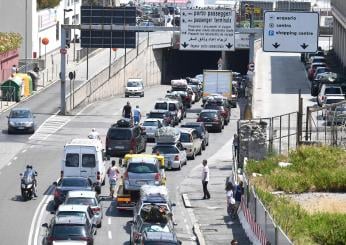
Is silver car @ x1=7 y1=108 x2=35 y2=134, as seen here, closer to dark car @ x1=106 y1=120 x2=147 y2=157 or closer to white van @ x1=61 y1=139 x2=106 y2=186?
dark car @ x1=106 y1=120 x2=147 y2=157

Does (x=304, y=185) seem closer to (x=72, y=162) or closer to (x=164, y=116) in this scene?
(x=72, y=162)

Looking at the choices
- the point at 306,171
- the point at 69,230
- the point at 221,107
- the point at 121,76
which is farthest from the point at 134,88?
the point at 69,230

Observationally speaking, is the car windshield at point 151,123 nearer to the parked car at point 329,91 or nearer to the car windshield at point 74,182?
the parked car at point 329,91

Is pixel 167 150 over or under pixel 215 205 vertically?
over

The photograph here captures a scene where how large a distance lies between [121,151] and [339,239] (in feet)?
88.0

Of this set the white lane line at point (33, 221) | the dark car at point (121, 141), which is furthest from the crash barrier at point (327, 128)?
the white lane line at point (33, 221)

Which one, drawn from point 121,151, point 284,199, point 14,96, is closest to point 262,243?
point 284,199

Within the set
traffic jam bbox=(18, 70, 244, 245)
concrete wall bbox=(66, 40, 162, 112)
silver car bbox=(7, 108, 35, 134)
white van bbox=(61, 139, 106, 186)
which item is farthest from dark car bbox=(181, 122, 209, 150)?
concrete wall bbox=(66, 40, 162, 112)

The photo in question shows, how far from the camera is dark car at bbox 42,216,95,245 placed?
37584 millimetres

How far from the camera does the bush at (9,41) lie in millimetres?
85750

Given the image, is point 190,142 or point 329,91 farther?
point 329,91

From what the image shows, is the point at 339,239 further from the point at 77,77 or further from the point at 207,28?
the point at 77,77

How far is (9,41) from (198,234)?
48164 millimetres

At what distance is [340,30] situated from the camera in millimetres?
102562
